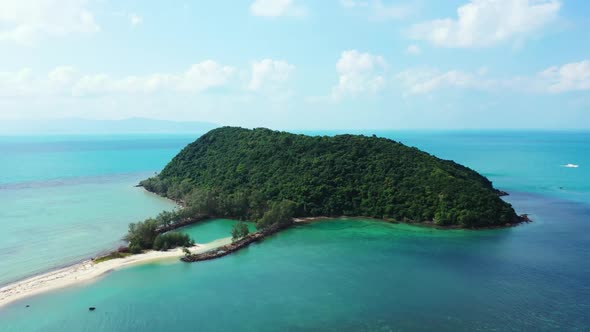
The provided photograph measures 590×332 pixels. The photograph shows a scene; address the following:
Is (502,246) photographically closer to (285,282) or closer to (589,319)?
(589,319)

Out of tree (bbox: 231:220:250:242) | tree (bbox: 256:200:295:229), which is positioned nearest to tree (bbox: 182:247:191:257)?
tree (bbox: 231:220:250:242)

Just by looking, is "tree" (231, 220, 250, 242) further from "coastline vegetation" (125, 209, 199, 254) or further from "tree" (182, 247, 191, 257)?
"tree" (182, 247, 191, 257)

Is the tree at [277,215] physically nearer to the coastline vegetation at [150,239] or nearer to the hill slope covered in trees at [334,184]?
the hill slope covered in trees at [334,184]

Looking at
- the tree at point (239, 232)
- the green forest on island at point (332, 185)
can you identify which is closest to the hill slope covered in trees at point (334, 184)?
the green forest on island at point (332, 185)

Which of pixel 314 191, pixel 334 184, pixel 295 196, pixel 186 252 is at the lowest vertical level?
pixel 186 252

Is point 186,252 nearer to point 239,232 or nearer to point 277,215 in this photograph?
point 239,232

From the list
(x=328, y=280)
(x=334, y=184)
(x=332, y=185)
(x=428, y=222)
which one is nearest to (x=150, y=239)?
(x=328, y=280)
